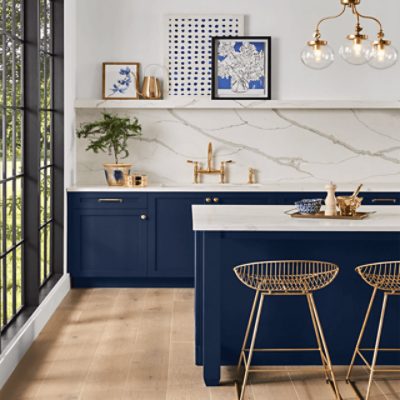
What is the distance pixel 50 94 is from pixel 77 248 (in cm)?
132

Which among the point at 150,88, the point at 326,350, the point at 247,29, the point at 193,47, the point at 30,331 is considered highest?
the point at 247,29

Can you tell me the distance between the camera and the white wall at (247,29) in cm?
664

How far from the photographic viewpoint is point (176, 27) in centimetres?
662

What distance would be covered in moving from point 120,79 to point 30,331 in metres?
2.83

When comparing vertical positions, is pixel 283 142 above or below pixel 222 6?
below

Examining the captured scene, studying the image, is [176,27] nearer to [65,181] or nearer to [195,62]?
[195,62]

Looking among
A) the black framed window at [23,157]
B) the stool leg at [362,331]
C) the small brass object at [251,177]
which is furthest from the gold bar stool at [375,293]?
the small brass object at [251,177]

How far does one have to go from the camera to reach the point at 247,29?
21.9ft

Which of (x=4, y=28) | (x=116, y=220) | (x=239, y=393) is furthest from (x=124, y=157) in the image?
(x=239, y=393)

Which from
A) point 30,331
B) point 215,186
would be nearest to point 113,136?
point 215,186

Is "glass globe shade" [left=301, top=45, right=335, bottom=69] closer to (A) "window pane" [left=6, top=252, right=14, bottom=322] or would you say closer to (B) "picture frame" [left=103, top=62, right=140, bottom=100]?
(A) "window pane" [left=6, top=252, right=14, bottom=322]

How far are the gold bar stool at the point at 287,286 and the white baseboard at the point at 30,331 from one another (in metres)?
1.24

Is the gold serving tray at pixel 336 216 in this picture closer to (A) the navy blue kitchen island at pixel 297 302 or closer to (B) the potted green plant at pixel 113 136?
(A) the navy blue kitchen island at pixel 297 302

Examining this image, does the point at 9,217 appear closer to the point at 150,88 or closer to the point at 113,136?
the point at 113,136
